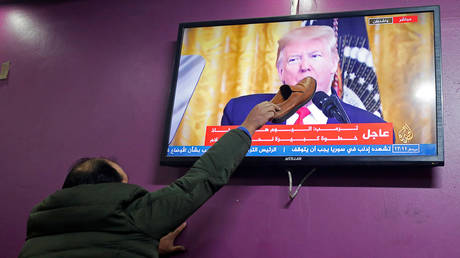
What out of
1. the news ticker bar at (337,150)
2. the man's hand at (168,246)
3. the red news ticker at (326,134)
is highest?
the red news ticker at (326,134)

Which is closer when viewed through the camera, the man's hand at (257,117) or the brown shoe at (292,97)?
the man's hand at (257,117)

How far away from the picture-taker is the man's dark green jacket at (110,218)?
1.18 metres

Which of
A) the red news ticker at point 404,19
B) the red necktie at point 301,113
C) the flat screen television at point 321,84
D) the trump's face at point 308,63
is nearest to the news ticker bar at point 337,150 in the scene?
the flat screen television at point 321,84

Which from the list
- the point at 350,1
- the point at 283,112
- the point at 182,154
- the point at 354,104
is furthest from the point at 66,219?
the point at 350,1

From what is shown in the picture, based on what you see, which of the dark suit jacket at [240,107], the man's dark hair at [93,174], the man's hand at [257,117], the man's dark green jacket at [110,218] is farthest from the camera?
the dark suit jacket at [240,107]

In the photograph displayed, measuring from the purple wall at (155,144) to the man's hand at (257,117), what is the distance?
519 millimetres

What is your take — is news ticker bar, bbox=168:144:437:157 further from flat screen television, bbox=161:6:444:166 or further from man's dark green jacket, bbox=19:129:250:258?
man's dark green jacket, bbox=19:129:250:258

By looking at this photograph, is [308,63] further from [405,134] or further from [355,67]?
[405,134]

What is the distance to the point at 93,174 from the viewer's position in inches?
52.0

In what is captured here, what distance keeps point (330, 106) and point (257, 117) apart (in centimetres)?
56

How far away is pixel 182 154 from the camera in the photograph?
2.15m

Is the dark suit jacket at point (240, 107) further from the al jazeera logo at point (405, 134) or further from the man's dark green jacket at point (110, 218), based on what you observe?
the man's dark green jacket at point (110, 218)

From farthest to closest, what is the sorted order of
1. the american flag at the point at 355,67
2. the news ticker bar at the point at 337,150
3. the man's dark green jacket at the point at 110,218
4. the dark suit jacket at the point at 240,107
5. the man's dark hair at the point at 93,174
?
1. the dark suit jacket at the point at 240,107
2. the american flag at the point at 355,67
3. the news ticker bar at the point at 337,150
4. the man's dark hair at the point at 93,174
5. the man's dark green jacket at the point at 110,218

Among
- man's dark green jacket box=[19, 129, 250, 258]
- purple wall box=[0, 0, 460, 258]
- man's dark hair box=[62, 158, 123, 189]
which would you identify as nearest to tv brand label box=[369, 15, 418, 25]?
purple wall box=[0, 0, 460, 258]
